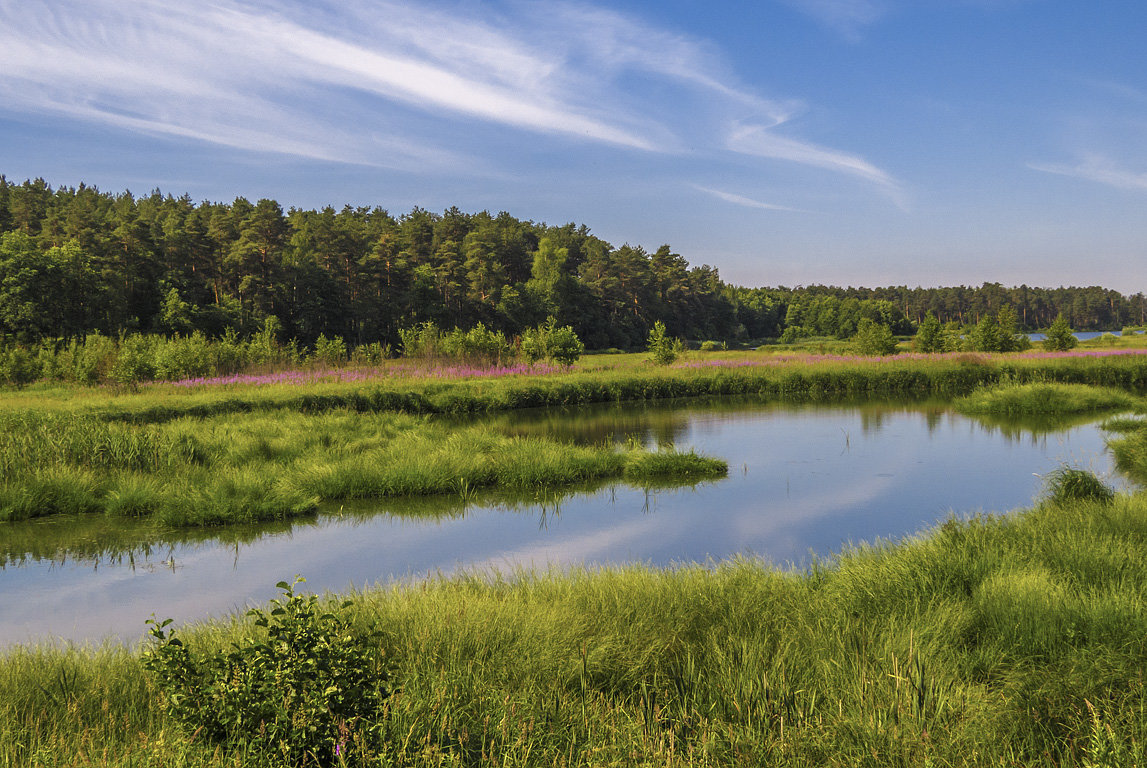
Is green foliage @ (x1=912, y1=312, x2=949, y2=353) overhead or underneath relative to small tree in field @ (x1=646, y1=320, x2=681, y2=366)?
overhead

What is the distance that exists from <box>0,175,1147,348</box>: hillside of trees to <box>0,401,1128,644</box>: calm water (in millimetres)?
33353

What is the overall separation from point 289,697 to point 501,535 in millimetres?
6390

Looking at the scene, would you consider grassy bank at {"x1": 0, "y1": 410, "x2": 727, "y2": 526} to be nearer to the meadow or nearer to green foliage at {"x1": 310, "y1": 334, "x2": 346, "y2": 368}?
the meadow

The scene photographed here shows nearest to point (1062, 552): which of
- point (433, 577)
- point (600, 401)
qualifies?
point (433, 577)

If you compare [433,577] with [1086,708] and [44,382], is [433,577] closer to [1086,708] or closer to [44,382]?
[1086,708]

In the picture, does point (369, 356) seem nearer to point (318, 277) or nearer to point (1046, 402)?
point (1046, 402)

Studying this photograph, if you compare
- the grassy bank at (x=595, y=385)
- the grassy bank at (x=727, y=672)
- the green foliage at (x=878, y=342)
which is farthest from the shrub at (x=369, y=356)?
the green foliage at (x=878, y=342)

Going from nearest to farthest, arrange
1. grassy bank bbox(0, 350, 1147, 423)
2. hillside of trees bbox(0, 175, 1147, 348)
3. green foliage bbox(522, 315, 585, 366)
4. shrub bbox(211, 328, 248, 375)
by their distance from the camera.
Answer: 1. grassy bank bbox(0, 350, 1147, 423)
2. shrub bbox(211, 328, 248, 375)
3. green foliage bbox(522, 315, 585, 366)
4. hillside of trees bbox(0, 175, 1147, 348)

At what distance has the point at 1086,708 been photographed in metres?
3.69

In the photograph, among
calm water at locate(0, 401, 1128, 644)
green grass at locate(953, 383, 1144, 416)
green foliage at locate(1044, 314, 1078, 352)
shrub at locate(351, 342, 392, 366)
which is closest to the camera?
calm water at locate(0, 401, 1128, 644)

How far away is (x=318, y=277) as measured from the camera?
5919cm

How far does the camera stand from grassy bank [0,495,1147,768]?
10.5 ft

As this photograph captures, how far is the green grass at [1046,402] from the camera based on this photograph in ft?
70.4

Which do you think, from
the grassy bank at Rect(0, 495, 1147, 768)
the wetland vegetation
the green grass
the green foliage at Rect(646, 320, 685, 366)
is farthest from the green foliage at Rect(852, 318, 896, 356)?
the grassy bank at Rect(0, 495, 1147, 768)
